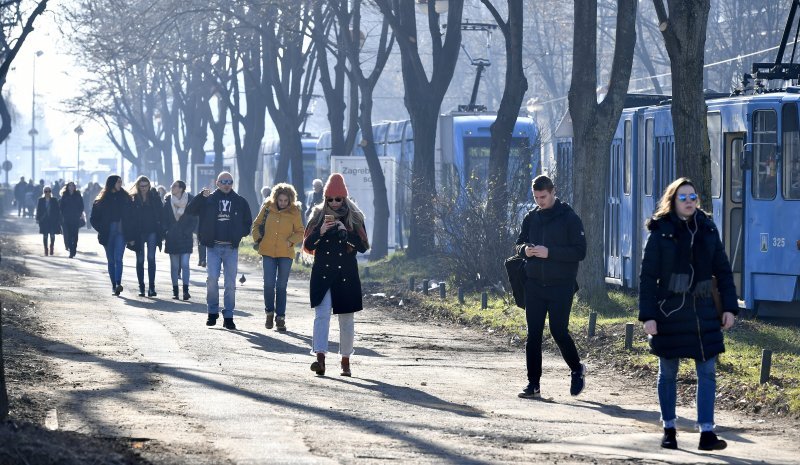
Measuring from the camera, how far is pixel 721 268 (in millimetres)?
9711

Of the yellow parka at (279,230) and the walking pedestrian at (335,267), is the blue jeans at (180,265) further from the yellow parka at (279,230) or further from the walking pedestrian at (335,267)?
the walking pedestrian at (335,267)

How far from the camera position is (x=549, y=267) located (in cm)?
1220

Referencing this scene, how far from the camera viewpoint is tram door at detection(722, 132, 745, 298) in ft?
62.6

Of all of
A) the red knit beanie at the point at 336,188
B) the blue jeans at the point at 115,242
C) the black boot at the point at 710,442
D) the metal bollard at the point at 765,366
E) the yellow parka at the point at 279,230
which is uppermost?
the red knit beanie at the point at 336,188

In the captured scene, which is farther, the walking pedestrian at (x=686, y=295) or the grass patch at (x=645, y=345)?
the grass patch at (x=645, y=345)

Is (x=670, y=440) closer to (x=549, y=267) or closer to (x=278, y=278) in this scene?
(x=549, y=267)

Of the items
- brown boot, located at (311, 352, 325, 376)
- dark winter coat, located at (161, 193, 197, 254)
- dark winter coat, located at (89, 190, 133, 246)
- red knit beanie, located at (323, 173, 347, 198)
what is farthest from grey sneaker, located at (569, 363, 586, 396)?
dark winter coat, located at (89, 190, 133, 246)

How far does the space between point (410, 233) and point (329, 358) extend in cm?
1556

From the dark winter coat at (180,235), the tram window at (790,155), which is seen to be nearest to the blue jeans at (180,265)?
the dark winter coat at (180,235)

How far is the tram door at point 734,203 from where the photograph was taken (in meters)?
19.1

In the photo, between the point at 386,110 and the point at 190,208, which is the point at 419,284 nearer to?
the point at 190,208

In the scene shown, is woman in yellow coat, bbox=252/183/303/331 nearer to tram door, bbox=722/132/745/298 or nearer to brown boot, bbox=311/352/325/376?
brown boot, bbox=311/352/325/376

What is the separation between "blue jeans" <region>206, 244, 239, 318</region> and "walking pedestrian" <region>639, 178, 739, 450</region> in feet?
29.2

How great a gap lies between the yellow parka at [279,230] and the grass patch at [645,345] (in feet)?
8.72
